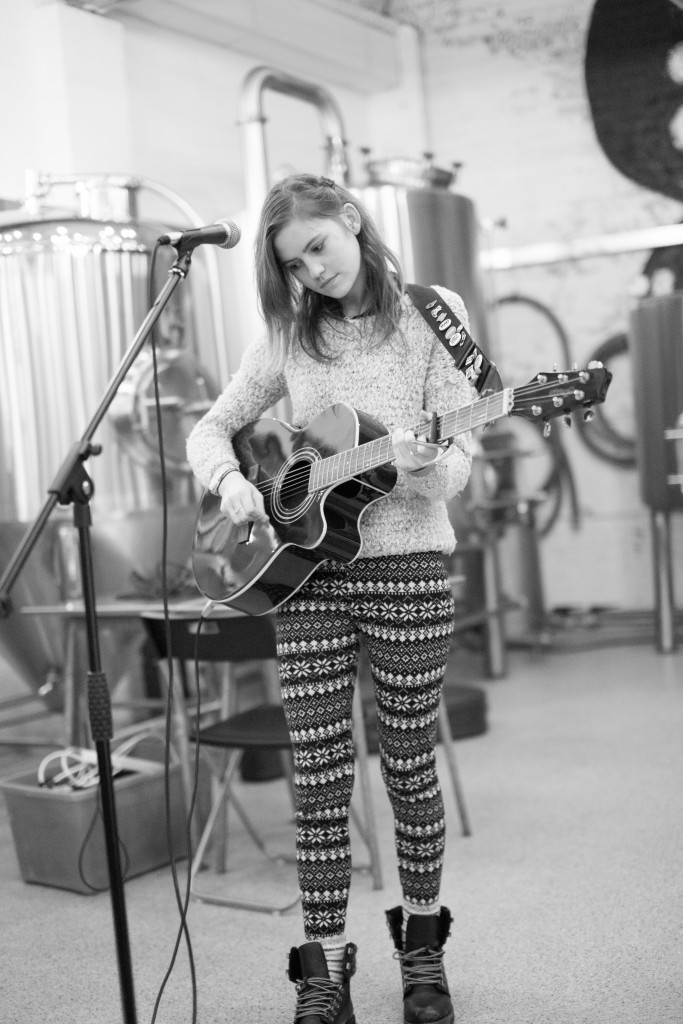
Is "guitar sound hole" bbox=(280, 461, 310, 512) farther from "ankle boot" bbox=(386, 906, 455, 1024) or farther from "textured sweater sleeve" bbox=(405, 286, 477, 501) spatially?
"ankle boot" bbox=(386, 906, 455, 1024)

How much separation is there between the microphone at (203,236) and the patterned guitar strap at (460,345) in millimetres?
349

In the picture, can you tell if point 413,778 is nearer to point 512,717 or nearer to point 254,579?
point 254,579

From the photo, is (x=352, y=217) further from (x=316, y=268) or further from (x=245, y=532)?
(x=245, y=532)

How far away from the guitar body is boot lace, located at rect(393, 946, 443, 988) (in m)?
0.63

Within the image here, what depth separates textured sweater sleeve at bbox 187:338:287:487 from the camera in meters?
1.97

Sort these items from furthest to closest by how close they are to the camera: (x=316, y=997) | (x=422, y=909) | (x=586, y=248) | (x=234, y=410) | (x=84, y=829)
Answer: (x=586, y=248)
(x=84, y=829)
(x=234, y=410)
(x=422, y=909)
(x=316, y=997)

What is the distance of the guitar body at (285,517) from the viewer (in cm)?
179

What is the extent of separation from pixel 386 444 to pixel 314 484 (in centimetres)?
18

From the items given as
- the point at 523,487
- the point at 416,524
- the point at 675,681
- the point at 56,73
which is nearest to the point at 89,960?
the point at 416,524

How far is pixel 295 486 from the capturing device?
6.24 feet

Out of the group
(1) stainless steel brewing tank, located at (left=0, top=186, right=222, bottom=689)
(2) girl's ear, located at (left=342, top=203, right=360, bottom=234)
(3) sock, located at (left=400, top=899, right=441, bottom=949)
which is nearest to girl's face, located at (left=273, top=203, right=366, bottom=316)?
(2) girl's ear, located at (left=342, top=203, right=360, bottom=234)

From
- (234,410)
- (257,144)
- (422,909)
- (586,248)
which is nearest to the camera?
(422,909)

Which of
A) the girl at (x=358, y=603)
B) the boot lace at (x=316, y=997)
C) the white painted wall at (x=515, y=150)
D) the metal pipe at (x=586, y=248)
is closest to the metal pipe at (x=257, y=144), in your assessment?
the white painted wall at (x=515, y=150)

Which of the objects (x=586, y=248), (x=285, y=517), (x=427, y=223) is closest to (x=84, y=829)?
(x=285, y=517)
